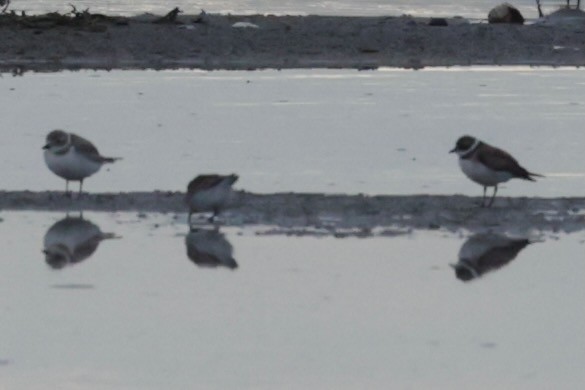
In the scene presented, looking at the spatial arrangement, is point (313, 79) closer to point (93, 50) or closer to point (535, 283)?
point (93, 50)

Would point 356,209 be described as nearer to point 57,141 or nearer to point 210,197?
point 210,197

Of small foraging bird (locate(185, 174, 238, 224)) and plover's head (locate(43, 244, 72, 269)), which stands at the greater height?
small foraging bird (locate(185, 174, 238, 224))

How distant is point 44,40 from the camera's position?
3164 centimetres

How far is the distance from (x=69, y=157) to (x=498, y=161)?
130 inches

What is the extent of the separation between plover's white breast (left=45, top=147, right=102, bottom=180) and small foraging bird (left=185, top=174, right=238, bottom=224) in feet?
4.63

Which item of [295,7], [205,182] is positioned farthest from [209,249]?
[295,7]

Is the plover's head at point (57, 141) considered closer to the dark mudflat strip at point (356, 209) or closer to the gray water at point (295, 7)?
the dark mudflat strip at point (356, 209)

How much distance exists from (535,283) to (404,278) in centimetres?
79

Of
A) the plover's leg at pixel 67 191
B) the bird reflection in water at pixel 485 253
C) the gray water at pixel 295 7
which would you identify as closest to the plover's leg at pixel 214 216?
the plover's leg at pixel 67 191

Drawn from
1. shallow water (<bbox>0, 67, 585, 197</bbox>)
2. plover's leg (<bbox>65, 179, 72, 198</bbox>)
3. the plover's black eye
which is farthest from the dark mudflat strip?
shallow water (<bbox>0, 67, 585, 197</bbox>)

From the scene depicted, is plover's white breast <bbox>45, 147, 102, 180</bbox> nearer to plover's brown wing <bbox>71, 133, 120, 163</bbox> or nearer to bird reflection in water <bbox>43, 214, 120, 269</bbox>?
plover's brown wing <bbox>71, 133, 120, 163</bbox>

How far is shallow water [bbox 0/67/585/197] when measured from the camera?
57.2 ft

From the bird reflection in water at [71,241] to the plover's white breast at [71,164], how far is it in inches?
30.2

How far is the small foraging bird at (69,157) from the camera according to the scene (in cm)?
1577
